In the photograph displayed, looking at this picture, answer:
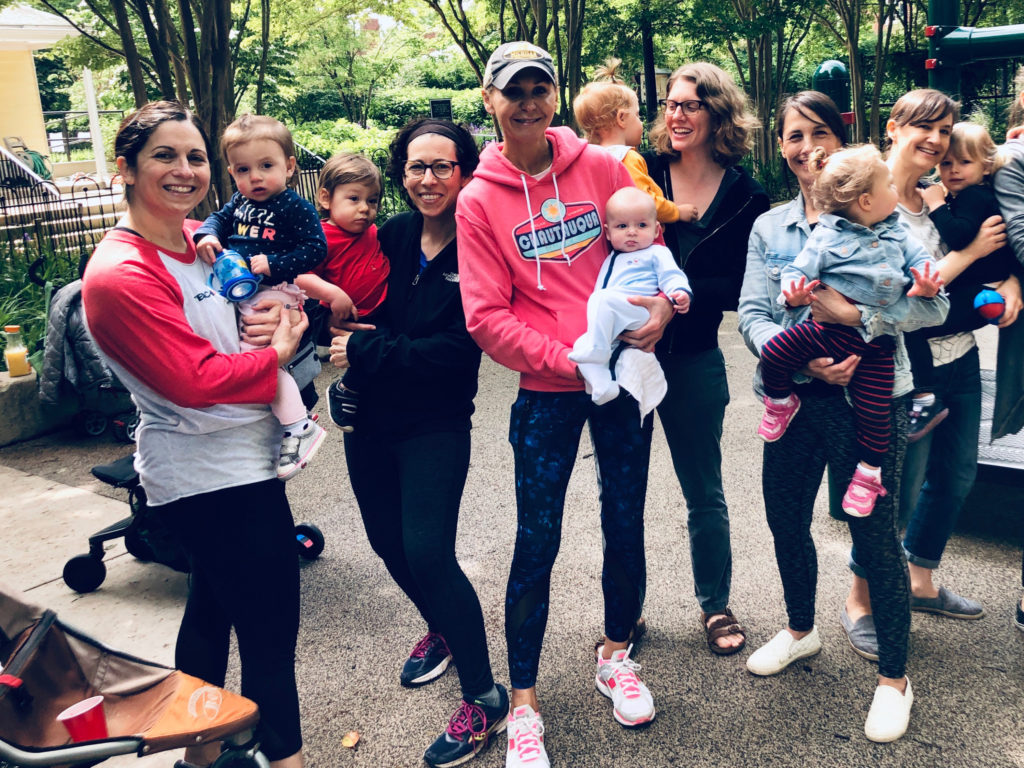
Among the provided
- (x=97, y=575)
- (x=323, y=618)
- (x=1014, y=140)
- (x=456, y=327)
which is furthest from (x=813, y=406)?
(x=97, y=575)

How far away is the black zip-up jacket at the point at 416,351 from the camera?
280 centimetres

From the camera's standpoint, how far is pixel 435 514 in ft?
9.20

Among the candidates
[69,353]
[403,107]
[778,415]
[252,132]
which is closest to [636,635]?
[778,415]

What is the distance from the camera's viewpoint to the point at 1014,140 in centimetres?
336

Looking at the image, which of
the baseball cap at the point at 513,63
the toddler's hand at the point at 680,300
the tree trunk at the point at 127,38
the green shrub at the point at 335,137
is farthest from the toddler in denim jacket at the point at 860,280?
the green shrub at the point at 335,137

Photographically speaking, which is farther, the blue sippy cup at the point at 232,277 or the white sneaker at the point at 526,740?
the white sneaker at the point at 526,740

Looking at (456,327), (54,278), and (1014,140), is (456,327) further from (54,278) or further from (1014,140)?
(54,278)

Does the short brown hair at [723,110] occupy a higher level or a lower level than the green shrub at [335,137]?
lower

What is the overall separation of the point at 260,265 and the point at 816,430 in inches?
76.4

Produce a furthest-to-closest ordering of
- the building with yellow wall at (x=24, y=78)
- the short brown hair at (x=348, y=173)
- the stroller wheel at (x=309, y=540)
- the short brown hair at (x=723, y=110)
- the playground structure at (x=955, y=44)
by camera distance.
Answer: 1. the building with yellow wall at (x=24, y=78)
2. the playground structure at (x=955, y=44)
3. the stroller wheel at (x=309, y=540)
4. the short brown hair at (x=723, y=110)
5. the short brown hair at (x=348, y=173)

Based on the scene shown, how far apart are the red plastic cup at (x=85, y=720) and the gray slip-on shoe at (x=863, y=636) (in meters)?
2.66

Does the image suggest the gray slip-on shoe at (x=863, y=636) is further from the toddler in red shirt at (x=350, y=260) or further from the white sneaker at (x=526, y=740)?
the toddler in red shirt at (x=350, y=260)

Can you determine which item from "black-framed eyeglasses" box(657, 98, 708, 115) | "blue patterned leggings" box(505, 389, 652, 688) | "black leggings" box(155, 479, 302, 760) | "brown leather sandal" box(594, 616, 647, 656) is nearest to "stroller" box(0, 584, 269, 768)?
"black leggings" box(155, 479, 302, 760)

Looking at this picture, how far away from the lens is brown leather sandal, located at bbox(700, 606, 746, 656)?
338 cm
